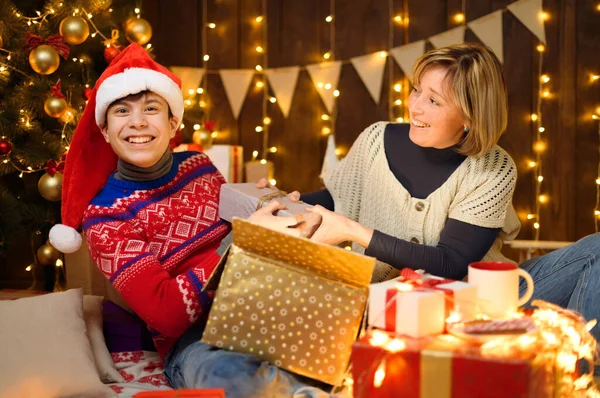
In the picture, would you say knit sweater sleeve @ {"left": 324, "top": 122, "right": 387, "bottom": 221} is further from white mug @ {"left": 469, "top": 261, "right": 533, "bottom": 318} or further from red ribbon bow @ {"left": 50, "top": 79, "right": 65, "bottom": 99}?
red ribbon bow @ {"left": 50, "top": 79, "right": 65, "bottom": 99}

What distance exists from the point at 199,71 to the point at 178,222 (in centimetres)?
220

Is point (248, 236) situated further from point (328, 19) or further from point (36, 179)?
point (328, 19)

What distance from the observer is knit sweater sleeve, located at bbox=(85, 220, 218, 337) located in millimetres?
1956

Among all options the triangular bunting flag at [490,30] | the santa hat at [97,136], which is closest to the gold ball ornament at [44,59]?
the santa hat at [97,136]

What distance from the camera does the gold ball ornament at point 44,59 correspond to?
299cm

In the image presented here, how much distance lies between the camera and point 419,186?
2236 millimetres

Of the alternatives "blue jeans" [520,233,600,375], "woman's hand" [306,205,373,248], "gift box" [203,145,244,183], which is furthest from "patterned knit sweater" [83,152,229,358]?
"gift box" [203,145,244,183]

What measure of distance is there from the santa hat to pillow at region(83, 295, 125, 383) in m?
0.24

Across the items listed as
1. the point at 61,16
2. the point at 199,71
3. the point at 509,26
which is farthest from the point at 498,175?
the point at 199,71

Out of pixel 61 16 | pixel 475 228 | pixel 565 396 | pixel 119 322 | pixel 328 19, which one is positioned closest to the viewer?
pixel 565 396

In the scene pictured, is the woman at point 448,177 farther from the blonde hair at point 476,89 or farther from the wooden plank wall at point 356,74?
the wooden plank wall at point 356,74

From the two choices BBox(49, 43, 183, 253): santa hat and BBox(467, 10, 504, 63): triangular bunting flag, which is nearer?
BBox(49, 43, 183, 253): santa hat

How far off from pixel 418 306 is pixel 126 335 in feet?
3.93

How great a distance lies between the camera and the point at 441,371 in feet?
4.47
